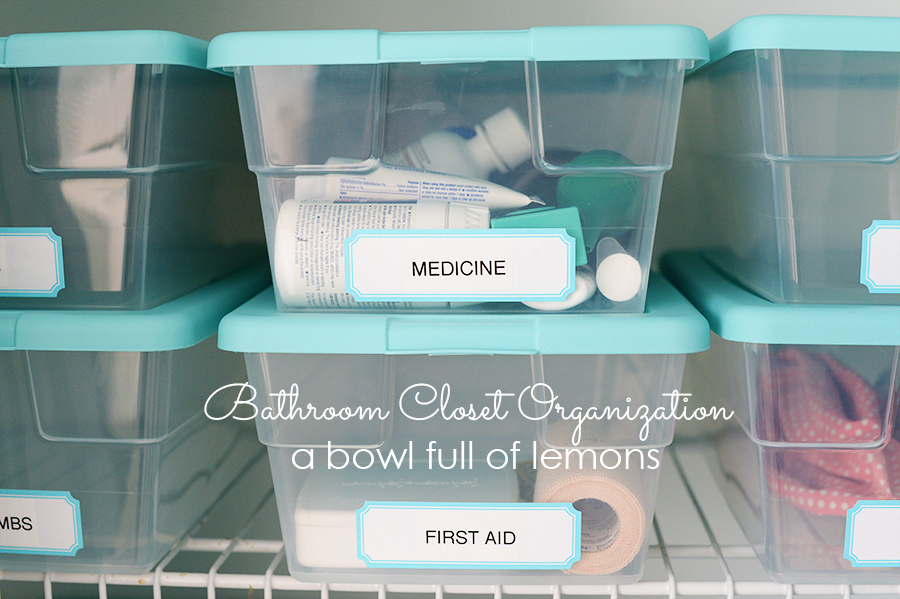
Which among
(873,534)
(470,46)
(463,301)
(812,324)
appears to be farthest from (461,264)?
(873,534)

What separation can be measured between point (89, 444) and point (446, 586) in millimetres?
319

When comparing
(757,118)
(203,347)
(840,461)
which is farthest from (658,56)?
(203,347)

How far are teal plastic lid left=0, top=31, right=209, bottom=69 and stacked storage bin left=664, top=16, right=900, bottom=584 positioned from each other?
41 cm

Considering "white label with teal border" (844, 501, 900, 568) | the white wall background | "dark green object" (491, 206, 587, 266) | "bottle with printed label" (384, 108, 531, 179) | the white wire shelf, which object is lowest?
the white wire shelf

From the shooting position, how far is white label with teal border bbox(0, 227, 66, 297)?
0.54 metres

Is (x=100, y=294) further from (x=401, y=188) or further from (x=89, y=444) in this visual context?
(x=401, y=188)

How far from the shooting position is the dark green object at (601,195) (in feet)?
1.68

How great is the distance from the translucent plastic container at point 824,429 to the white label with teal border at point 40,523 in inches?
21.3

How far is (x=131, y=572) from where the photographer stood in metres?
0.58

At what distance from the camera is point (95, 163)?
0.53m

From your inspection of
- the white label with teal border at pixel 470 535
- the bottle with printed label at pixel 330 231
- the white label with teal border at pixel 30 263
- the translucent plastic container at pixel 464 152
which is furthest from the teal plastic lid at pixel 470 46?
the white label with teal border at pixel 470 535

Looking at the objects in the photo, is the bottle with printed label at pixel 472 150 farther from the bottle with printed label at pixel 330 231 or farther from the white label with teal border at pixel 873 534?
the white label with teal border at pixel 873 534

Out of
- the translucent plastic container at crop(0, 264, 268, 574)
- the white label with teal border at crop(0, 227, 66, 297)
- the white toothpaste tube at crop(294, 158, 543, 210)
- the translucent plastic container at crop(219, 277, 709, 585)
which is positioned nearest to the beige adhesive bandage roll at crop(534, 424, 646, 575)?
the translucent plastic container at crop(219, 277, 709, 585)

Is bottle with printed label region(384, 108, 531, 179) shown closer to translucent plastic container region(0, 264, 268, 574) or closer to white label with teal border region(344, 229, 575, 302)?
white label with teal border region(344, 229, 575, 302)
